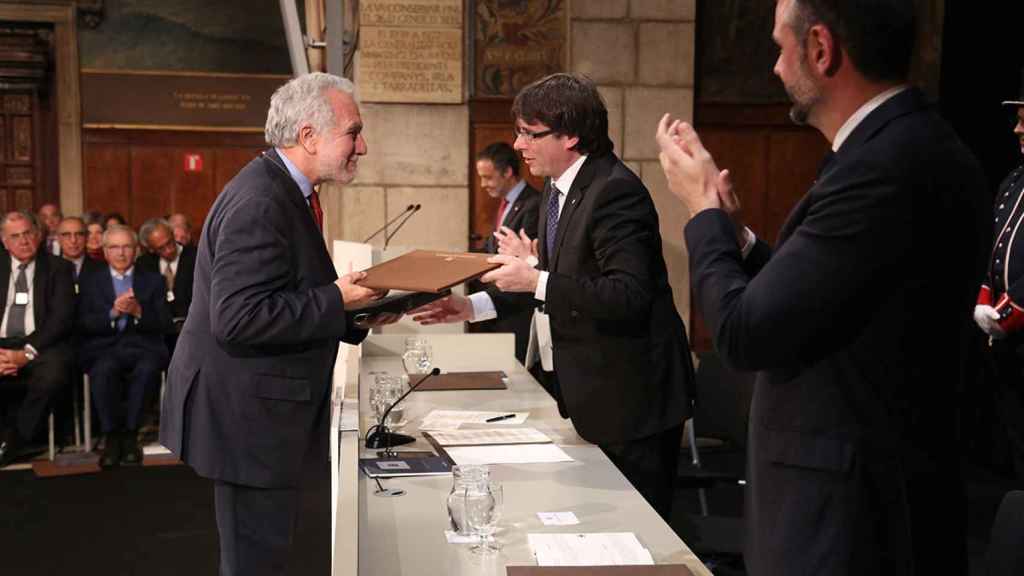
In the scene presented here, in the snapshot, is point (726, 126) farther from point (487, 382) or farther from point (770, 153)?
point (487, 382)

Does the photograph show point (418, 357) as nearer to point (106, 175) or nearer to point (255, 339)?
point (255, 339)

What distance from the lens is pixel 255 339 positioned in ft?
8.04

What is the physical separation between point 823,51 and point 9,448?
6087 mm

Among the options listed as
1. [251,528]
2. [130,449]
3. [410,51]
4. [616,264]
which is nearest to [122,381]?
[130,449]

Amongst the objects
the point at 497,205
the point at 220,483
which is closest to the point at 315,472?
the point at 220,483

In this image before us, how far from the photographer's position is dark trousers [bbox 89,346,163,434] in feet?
21.0

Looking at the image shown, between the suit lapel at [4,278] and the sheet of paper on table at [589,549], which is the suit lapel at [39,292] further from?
the sheet of paper on table at [589,549]

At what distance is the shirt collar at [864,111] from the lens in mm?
1480

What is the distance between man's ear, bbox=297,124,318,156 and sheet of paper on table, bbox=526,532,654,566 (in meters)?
1.15

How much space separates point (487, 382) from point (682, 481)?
0.78 meters

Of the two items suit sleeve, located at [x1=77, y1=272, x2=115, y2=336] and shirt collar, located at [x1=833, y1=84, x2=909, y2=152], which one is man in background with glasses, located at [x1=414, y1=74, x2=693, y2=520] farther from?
suit sleeve, located at [x1=77, y1=272, x2=115, y2=336]

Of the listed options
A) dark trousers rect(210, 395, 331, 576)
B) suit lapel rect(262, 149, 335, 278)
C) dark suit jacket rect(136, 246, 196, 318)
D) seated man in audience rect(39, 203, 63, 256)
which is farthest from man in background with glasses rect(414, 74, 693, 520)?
seated man in audience rect(39, 203, 63, 256)

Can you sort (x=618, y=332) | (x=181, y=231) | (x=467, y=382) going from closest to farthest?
(x=618, y=332) → (x=467, y=382) → (x=181, y=231)

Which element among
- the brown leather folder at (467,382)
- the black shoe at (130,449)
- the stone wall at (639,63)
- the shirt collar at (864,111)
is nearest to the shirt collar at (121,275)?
the black shoe at (130,449)
